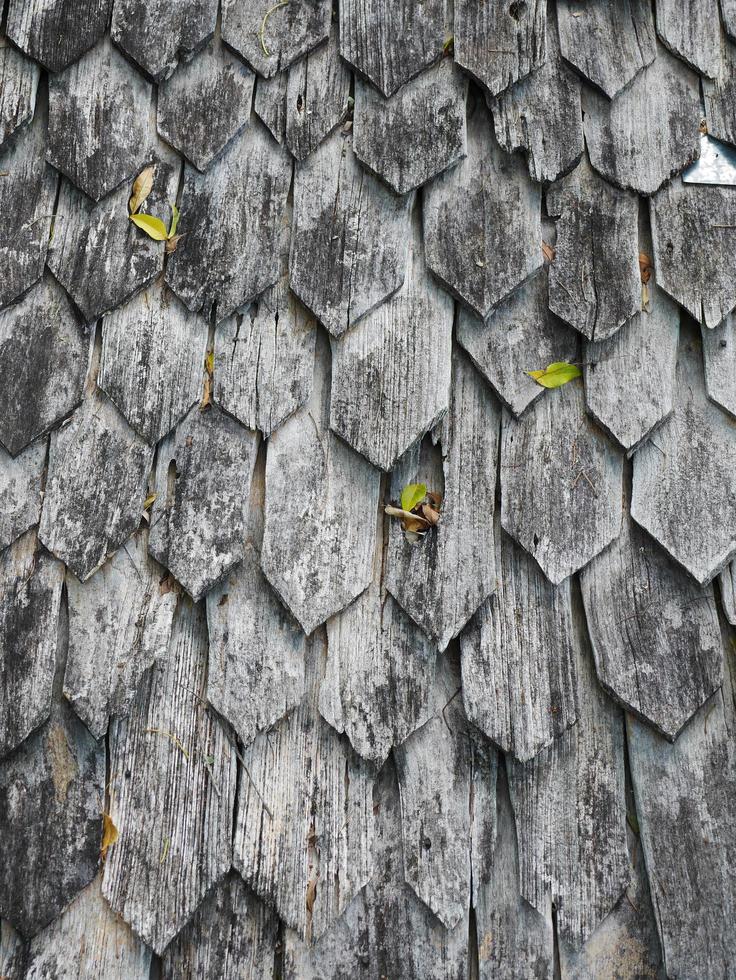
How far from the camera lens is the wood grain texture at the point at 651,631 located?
1.46 metres

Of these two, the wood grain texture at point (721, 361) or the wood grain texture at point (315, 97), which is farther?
the wood grain texture at point (315, 97)

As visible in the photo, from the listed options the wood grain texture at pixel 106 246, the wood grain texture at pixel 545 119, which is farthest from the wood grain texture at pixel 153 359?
the wood grain texture at pixel 545 119

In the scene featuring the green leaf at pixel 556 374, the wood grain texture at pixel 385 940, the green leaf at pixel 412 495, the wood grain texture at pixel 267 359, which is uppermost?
the wood grain texture at pixel 267 359

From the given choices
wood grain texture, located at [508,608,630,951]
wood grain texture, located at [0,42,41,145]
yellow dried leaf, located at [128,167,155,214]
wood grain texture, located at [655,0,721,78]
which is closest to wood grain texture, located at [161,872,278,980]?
wood grain texture, located at [508,608,630,951]

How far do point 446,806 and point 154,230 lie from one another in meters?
1.26

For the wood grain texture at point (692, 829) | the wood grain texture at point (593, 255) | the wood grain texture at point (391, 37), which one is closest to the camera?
the wood grain texture at point (692, 829)

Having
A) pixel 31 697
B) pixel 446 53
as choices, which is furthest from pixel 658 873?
pixel 446 53

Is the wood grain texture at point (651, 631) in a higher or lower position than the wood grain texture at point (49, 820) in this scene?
lower

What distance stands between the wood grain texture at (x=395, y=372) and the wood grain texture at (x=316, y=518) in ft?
0.14

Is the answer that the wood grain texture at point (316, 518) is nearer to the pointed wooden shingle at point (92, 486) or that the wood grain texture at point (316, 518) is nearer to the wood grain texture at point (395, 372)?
the wood grain texture at point (395, 372)

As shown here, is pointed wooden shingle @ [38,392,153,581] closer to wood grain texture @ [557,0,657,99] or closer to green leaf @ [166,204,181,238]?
green leaf @ [166,204,181,238]

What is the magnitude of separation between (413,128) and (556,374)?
0.59m


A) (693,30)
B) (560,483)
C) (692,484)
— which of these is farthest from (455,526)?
(693,30)

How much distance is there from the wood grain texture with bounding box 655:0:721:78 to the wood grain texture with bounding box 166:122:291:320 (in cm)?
86
